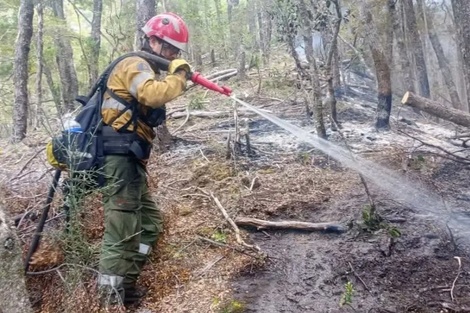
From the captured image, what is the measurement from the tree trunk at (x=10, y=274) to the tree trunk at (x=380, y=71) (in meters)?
6.79

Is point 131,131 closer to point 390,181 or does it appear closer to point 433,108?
point 433,108

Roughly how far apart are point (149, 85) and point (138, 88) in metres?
0.10

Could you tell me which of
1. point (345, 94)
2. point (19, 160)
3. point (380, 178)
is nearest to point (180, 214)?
point (380, 178)

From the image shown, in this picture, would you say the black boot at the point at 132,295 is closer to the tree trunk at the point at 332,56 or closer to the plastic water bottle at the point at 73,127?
the plastic water bottle at the point at 73,127

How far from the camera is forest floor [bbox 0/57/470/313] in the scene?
11.7 ft

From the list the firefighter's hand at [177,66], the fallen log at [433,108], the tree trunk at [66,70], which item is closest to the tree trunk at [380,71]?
the fallen log at [433,108]

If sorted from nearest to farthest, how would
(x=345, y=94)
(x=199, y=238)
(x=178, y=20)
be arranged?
(x=178, y=20), (x=199, y=238), (x=345, y=94)

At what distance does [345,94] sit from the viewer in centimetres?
1120

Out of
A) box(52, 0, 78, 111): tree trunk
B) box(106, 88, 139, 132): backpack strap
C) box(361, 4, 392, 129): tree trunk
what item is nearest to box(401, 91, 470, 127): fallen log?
box(106, 88, 139, 132): backpack strap

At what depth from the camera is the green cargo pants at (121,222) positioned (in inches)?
139

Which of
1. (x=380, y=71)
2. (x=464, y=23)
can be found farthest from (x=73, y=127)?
(x=464, y=23)

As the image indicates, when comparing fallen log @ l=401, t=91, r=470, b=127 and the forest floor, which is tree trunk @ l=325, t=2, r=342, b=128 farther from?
fallen log @ l=401, t=91, r=470, b=127

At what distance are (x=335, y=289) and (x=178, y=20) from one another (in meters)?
2.72

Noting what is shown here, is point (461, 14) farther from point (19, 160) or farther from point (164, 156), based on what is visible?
point (19, 160)
